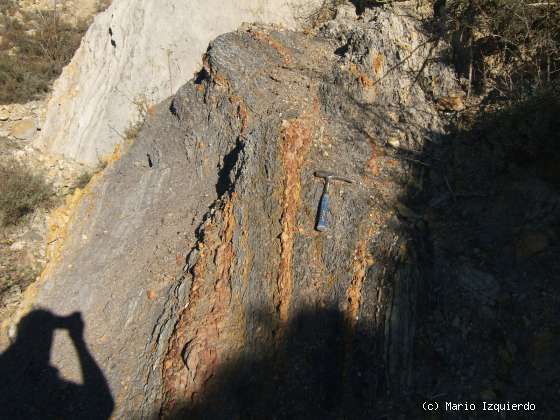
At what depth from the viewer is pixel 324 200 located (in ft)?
11.7

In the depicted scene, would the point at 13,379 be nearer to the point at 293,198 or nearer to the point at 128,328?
the point at 128,328

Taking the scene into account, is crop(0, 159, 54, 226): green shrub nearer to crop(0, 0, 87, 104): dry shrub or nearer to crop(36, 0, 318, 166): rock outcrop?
crop(36, 0, 318, 166): rock outcrop

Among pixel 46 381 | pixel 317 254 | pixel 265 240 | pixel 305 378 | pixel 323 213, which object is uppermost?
pixel 323 213

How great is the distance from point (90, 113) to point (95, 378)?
4.62 m

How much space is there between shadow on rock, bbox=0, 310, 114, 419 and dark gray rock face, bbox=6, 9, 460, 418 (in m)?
0.15

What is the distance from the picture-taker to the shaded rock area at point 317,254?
2846mm

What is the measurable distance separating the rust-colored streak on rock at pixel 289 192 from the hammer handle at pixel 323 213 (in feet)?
0.79

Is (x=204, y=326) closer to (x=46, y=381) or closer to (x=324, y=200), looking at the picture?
(x=324, y=200)

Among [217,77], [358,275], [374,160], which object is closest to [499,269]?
[358,275]

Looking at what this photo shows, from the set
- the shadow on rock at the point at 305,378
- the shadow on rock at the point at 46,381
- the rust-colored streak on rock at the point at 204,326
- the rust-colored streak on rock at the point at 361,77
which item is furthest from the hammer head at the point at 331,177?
the shadow on rock at the point at 46,381

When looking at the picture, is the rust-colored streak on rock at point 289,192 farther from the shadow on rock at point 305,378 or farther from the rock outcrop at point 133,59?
the rock outcrop at point 133,59

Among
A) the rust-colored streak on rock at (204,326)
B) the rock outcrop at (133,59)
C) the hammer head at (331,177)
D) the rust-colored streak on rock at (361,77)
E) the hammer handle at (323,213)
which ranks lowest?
the rust-colored streak on rock at (204,326)

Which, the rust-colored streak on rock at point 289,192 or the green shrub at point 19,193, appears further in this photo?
the green shrub at point 19,193

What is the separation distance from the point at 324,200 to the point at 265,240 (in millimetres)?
725
